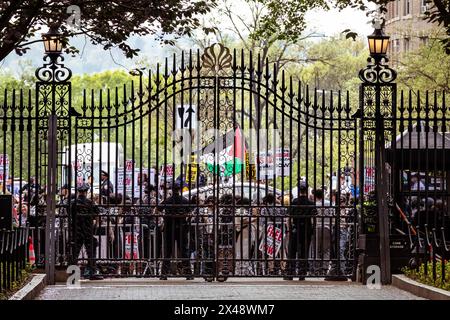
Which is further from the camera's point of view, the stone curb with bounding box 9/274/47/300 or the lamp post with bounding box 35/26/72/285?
the lamp post with bounding box 35/26/72/285

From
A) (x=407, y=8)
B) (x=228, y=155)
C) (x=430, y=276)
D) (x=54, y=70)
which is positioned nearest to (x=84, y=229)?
(x=54, y=70)

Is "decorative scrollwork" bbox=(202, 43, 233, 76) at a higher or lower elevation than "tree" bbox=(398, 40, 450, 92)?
lower

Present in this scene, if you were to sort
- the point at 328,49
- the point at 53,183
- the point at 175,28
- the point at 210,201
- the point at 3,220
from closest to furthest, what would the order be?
the point at 3,220 < the point at 175,28 < the point at 53,183 < the point at 210,201 < the point at 328,49

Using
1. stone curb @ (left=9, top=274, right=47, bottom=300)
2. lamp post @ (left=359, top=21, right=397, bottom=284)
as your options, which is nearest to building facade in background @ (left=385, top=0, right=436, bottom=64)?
lamp post @ (left=359, top=21, right=397, bottom=284)

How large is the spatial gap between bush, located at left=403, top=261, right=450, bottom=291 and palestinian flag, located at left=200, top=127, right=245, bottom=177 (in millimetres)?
3371

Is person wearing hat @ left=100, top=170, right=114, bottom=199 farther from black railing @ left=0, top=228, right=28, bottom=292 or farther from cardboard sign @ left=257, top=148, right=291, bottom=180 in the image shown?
cardboard sign @ left=257, top=148, right=291, bottom=180

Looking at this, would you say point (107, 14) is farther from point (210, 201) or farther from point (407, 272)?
point (407, 272)

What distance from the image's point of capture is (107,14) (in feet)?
59.4

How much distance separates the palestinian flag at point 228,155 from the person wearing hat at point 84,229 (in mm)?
2155

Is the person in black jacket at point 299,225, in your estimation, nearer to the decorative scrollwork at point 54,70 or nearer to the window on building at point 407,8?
the decorative scrollwork at point 54,70

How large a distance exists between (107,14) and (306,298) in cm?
495

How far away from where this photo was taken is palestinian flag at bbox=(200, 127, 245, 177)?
2077cm

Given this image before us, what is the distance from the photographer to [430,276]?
18.2 meters

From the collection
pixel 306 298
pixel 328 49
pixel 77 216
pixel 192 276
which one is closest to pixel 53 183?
pixel 77 216
